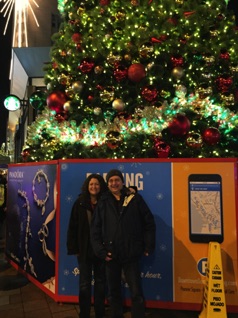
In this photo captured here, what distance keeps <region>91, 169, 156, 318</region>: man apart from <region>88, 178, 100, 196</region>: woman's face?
21 centimetres

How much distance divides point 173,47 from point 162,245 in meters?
4.11

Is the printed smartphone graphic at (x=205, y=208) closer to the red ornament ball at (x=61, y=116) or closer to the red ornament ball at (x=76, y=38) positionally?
the red ornament ball at (x=61, y=116)

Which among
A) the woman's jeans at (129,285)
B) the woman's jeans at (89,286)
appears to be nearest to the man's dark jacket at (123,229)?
the woman's jeans at (129,285)

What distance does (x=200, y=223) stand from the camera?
4188mm

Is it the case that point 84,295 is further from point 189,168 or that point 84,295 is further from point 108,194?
point 189,168

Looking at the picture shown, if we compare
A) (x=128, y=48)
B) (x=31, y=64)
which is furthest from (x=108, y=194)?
(x=31, y=64)

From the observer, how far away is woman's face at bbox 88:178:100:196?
12.8ft

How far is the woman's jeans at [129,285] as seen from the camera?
3.53 metres

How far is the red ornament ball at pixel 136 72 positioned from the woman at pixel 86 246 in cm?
284

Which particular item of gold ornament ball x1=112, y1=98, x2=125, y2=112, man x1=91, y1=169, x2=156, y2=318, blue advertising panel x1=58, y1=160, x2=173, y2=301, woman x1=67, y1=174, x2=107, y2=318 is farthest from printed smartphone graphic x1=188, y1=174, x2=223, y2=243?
gold ornament ball x1=112, y1=98, x2=125, y2=112

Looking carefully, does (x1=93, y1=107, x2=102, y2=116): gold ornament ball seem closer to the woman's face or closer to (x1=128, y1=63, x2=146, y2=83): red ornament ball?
(x1=128, y1=63, x2=146, y2=83): red ornament ball

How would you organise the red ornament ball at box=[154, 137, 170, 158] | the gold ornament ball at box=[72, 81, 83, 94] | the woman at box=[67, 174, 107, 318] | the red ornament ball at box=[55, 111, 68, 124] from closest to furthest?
the woman at box=[67, 174, 107, 318], the red ornament ball at box=[154, 137, 170, 158], the gold ornament ball at box=[72, 81, 83, 94], the red ornament ball at box=[55, 111, 68, 124]

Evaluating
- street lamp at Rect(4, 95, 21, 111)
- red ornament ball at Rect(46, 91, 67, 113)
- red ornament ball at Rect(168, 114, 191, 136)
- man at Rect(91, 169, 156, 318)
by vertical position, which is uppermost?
street lamp at Rect(4, 95, 21, 111)

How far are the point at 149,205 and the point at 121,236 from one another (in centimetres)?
95
